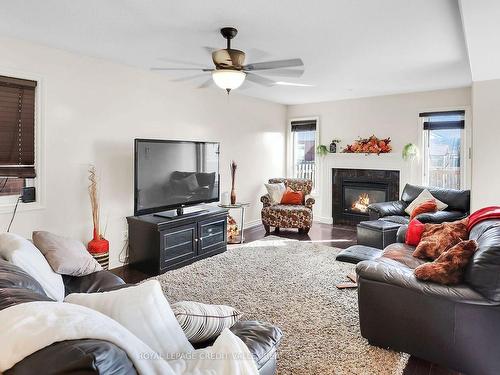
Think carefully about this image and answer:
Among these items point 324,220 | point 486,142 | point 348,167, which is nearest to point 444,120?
point 486,142

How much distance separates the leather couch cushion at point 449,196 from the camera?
194 inches

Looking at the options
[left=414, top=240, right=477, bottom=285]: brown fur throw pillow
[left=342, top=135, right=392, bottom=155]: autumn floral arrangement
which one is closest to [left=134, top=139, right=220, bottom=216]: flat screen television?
[left=342, top=135, right=392, bottom=155]: autumn floral arrangement

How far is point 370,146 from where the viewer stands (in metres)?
6.34

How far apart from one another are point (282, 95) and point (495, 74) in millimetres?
3255

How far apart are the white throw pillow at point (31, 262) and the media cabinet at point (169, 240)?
181cm

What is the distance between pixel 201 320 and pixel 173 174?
3.19 m

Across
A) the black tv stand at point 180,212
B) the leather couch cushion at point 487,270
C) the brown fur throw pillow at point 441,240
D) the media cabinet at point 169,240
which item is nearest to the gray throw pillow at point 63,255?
the media cabinet at point 169,240

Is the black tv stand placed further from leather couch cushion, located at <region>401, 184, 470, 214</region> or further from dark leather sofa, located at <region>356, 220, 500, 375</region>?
leather couch cushion, located at <region>401, 184, 470, 214</region>

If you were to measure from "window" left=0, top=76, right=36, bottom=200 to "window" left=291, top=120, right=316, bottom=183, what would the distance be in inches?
200

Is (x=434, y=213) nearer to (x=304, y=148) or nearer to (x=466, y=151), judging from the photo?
(x=466, y=151)

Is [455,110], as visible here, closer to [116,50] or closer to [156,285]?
[116,50]

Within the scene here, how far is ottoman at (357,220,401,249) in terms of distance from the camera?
14.8 ft

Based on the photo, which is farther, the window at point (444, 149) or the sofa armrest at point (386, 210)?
the window at point (444, 149)

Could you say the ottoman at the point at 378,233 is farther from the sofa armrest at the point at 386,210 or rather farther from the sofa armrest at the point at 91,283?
the sofa armrest at the point at 91,283
